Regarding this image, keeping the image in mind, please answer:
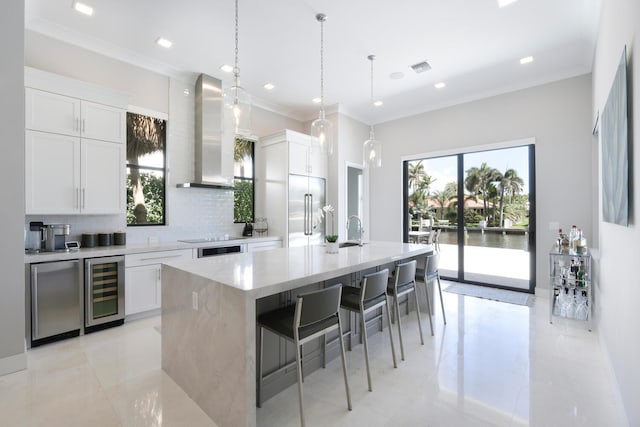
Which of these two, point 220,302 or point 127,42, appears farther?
point 127,42

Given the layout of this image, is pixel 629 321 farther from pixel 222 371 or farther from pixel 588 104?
pixel 588 104

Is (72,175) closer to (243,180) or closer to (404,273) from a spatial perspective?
(243,180)

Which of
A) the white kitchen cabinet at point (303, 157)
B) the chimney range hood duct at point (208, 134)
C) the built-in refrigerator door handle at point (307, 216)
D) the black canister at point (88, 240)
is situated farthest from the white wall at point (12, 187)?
the built-in refrigerator door handle at point (307, 216)

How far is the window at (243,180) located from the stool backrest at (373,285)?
344cm

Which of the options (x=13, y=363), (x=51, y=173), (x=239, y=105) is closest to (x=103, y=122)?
(x=51, y=173)

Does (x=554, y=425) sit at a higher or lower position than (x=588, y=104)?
lower

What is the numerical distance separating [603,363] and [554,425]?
4.15 feet

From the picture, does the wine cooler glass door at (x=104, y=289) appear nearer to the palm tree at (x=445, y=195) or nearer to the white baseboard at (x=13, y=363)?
the white baseboard at (x=13, y=363)

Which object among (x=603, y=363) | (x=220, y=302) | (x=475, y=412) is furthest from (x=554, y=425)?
(x=220, y=302)

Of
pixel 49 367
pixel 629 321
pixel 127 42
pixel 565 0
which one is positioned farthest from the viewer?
pixel 127 42

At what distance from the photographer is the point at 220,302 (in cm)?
177

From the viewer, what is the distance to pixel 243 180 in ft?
17.8

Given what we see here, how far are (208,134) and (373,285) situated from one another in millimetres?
3474

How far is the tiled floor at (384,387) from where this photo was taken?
1.91m
